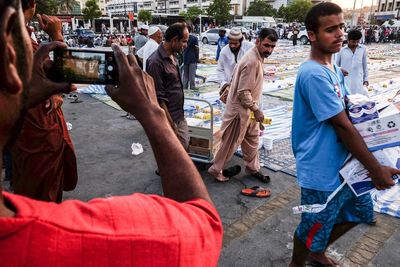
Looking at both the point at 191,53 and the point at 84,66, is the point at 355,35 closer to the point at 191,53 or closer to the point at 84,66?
the point at 191,53

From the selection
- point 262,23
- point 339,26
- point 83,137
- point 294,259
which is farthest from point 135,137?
point 262,23

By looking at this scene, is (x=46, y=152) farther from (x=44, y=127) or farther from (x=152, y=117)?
(x=152, y=117)

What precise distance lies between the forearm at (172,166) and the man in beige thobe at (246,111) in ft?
9.43

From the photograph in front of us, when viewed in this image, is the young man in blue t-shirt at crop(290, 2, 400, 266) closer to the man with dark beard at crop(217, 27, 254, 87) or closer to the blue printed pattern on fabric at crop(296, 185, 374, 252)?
the blue printed pattern on fabric at crop(296, 185, 374, 252)

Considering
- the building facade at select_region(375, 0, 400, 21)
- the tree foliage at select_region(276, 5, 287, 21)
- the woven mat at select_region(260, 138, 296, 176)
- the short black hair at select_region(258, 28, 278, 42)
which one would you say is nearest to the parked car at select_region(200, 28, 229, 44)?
the woven mat at select_region(260, 138, 296, 176)

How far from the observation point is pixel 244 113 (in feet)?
12.6

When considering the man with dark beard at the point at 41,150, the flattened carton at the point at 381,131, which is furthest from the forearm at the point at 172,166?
the man with dark beard at the point at 41,150

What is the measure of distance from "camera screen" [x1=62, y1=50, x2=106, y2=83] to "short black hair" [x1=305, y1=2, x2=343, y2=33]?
1.42 m

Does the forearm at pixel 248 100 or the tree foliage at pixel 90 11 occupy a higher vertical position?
the tree foliage at pixel 90 11

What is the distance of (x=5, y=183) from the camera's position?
390 cm

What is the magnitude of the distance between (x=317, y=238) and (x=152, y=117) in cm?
173

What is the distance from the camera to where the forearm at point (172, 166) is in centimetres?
87

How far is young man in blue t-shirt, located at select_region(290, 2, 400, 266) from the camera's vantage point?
1.92 meters

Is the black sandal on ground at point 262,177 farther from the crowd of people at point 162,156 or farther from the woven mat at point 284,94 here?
the woven mat at point 284,94
